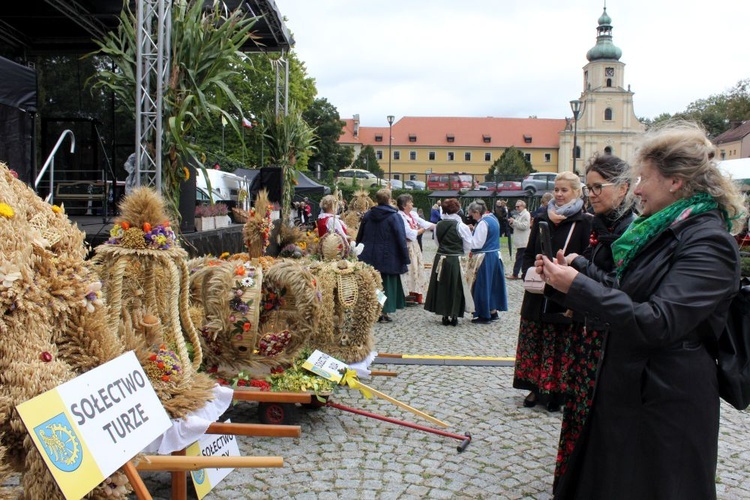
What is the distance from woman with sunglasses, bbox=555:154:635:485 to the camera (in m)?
3.24

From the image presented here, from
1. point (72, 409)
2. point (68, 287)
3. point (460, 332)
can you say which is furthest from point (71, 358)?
point (460, 332)

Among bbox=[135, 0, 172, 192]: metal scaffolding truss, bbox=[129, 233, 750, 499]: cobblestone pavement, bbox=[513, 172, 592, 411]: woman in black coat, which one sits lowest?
bbox=[129, 233, 750, 499]: cobblestone pavement

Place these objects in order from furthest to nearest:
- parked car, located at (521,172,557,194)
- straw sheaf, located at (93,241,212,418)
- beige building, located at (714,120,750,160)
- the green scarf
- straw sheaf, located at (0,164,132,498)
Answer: beige building, located at (714,120,750,160), parked car, located at (521,172,557,194), straw sheaf, located at (93,241,212,418), the green scarf, straw sheaf, located at (0,164,132,498)

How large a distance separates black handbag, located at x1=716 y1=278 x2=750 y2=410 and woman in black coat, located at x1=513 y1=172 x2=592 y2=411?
2418mm

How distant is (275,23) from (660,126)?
996 centimetres

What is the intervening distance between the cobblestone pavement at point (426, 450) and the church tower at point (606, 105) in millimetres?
80529

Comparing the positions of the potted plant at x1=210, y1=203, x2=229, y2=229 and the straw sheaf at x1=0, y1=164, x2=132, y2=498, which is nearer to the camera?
the straw sheaf at x1=0, y1=164, x2=132, y2=498

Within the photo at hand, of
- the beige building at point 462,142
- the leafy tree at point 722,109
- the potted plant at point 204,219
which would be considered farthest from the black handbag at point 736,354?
the beige building at point 462,142

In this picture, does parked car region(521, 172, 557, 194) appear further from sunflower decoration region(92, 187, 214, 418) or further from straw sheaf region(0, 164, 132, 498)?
straw sheaf region(0, 164, 132, 498)

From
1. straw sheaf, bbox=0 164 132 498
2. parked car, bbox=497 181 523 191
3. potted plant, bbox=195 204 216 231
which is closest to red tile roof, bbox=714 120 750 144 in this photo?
parked car, bbox=497 181 523 191

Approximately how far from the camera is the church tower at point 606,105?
82438 mm

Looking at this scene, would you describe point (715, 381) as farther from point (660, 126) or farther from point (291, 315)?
point (291, 315)

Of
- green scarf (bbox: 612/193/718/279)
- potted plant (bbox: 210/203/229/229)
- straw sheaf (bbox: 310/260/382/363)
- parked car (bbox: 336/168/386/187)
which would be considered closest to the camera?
green scarf (bbox: 612/193/718/279)

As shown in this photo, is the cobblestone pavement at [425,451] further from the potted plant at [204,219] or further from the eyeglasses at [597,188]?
the potted plant at [204,219]
